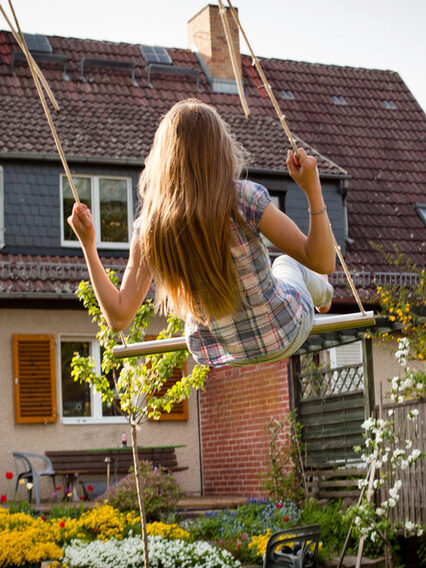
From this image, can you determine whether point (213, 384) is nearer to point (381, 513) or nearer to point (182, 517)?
point (182, 517)

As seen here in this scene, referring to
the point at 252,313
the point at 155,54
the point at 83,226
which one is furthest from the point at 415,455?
the point at 155,54

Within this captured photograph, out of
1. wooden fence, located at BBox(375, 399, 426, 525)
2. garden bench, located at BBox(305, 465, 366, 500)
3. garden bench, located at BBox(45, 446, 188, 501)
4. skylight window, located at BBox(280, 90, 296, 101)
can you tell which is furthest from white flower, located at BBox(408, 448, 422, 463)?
skylight window, located at BBox(280, 90, 296, 101)

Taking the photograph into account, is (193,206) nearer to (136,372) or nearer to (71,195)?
(136,372)

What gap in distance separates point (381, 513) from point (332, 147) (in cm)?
Result: 1147

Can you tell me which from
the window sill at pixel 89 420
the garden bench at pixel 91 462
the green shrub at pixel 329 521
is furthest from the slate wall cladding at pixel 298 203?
the green shrub at pixel 329 521

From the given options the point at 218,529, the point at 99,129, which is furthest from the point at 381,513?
the point at 99,129

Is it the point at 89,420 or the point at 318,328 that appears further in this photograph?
the point at 89,420

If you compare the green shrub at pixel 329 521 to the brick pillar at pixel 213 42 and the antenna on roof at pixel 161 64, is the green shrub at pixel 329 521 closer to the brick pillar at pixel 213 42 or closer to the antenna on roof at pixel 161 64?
the antenna on roof at pixel 161 64

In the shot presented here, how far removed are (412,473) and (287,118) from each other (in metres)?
11.0

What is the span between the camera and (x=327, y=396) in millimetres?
11859

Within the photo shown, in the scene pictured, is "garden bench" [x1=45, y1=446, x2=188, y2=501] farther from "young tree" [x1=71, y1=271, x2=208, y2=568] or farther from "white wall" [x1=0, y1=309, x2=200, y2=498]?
"young tree" [x1=71, y1=271, x2=208, y2=568]

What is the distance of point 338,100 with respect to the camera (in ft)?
70.6

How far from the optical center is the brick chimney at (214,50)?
2011 cm

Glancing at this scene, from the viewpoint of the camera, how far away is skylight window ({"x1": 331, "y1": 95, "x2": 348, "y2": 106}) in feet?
70.3
